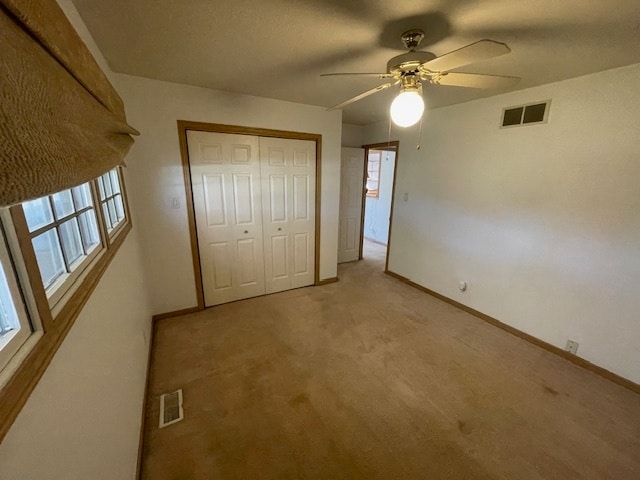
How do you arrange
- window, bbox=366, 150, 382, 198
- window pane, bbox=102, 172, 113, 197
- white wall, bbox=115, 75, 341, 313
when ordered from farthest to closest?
window, bbox=366, 150, 382, 198 < white wall, bbox=115, 75, 341, 313 < window pane, bbox=102, 172, 113, 197

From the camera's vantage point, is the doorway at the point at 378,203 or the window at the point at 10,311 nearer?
the window at the point at 10,311

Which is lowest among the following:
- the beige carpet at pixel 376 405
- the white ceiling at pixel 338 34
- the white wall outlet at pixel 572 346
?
the beige carpet at pixel 376 405

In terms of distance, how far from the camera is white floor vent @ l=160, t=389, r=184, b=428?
158 centimetres

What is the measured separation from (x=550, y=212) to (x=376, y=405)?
211cm

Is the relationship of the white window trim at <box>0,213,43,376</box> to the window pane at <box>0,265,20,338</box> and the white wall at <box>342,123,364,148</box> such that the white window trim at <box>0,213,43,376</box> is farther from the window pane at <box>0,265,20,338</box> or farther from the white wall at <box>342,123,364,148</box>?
the white wall at <box>342,123,364,148</box>

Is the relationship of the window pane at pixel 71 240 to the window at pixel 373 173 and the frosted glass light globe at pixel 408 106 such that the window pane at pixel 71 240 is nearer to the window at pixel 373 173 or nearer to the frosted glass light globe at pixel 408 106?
the frosted glass light globe at pixel 408 106

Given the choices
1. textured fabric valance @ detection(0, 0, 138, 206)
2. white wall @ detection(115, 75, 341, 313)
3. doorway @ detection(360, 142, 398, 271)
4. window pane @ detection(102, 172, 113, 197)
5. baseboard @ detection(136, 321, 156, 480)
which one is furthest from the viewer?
doorway @ detection(360, 142, 398, 271)

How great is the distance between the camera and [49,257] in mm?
816

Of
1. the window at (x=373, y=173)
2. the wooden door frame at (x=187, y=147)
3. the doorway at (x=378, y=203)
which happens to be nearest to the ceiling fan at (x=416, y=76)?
the wooden door frame at (x=187, y=147)

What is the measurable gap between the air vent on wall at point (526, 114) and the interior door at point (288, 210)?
1.93 metres

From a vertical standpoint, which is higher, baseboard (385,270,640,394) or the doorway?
the doorway

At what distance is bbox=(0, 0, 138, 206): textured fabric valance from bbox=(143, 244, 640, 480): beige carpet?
1.59 m

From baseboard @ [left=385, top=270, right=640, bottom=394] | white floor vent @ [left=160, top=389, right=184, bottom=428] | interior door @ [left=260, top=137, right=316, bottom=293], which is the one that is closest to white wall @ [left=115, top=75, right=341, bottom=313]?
interior door @ [left=260, top=137, right=316, bottom=293]

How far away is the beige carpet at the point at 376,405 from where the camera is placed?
137 centimetres
